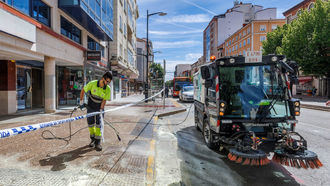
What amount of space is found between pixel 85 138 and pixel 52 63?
263 inches

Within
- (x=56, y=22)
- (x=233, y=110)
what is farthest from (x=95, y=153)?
(x=56, y=22)

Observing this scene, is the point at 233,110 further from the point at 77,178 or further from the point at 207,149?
the point at 77,178

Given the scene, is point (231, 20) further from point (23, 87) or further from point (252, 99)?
point (252, 99)

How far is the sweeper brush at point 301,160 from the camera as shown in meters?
2.87

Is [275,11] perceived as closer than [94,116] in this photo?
No

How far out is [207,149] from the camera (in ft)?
16.3

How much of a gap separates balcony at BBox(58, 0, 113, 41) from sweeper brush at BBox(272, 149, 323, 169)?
11014 mm

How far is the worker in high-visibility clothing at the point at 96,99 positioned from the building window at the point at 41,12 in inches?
272

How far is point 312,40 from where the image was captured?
25.0 metres

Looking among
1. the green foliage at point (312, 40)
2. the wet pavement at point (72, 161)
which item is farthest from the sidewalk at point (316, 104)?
the wet pavement at point (72, 161)

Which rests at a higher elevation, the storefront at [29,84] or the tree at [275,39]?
the tree at [275,39]

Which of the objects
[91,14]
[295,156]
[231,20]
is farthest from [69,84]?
[231,20]

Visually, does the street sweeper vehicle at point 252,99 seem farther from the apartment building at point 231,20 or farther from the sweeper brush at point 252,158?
the apartment building at point 231,20

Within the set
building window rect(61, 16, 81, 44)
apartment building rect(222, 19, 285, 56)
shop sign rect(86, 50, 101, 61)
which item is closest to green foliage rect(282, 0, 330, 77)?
apartment building rect(222, 19, 285, 56)
